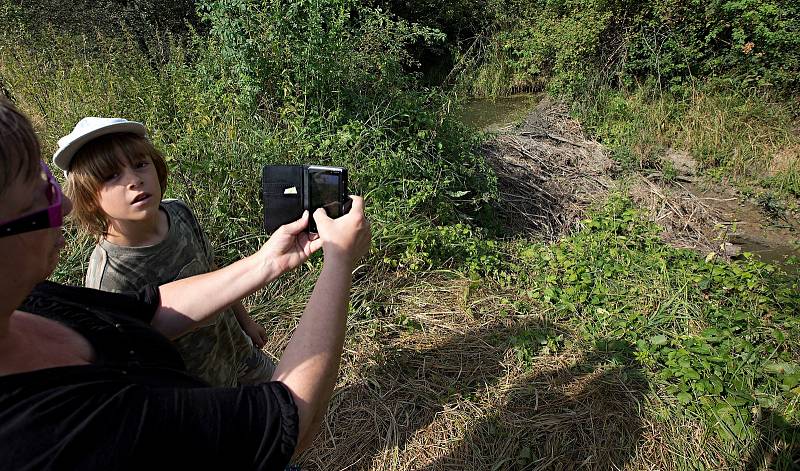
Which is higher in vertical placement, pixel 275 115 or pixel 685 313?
pixel 275 115

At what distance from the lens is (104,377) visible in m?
0.76

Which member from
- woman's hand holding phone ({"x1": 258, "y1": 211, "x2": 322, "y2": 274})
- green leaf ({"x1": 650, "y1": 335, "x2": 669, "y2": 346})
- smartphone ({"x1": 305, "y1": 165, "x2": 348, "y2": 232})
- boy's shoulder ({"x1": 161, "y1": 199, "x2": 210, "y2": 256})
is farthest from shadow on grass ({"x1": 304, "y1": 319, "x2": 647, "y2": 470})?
smartphone ({"x1": 305, "y1": 165, "x2": 348, "y2": 232})

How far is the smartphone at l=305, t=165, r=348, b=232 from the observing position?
1.33 meters

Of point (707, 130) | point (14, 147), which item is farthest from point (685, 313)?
point (707, 130)

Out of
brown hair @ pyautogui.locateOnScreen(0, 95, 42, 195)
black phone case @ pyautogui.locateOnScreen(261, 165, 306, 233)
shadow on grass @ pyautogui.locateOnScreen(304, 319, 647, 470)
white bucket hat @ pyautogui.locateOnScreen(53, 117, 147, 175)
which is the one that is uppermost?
brown hair @ pyautogui.locateOnScreen(0, 95, 42, 195)

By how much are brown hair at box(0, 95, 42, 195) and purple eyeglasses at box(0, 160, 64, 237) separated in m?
0.04

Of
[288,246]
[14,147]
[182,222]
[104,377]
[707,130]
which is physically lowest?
[707,130]

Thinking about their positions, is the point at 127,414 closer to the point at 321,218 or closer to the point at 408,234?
the point at 321,218

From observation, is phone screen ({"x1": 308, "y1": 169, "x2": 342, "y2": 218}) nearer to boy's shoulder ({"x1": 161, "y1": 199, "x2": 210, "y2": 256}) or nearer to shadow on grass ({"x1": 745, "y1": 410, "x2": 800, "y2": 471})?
boy's shoulder ({"x1": 161, "y1": 199, "x2": 210, "y2": 256})

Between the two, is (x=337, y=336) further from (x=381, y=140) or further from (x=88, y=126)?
(x=381, y=140)

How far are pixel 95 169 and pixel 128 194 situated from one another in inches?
5.0

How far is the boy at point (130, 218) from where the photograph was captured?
58.8 inches

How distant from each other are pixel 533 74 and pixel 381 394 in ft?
26.9

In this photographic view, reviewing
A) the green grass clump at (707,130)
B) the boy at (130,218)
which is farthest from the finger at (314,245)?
the green grass clump at (707,130)
